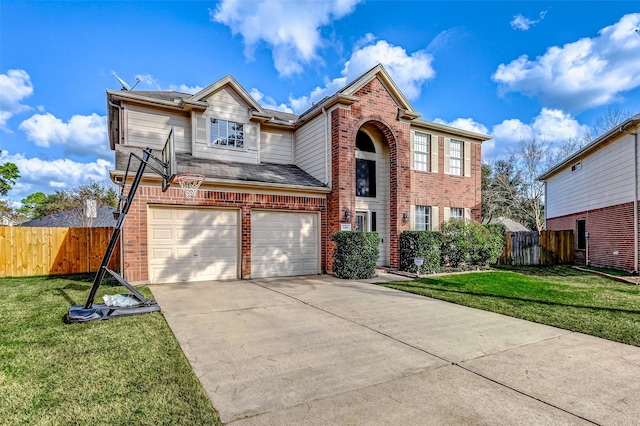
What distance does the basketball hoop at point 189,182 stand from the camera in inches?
347

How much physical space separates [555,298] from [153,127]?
12444mm

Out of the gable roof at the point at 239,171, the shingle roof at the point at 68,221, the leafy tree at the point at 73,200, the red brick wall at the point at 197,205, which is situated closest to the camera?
the red brick wall at the point at 197,205

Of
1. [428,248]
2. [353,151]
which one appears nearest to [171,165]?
[353,151]

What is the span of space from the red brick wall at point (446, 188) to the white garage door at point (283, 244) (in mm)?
4787

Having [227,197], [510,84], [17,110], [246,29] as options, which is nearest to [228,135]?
[227,197]

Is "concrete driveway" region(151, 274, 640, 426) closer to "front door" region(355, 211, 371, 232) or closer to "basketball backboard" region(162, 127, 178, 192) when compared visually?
"basketball backboard" region(162, 127, 178, 192)

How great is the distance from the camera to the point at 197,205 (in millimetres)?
9672

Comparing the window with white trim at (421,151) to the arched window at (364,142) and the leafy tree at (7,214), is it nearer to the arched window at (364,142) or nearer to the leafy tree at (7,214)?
the arched window at (364,142)

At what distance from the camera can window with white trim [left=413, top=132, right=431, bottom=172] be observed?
45.2ft

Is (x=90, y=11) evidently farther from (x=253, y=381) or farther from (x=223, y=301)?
(x=253, y=381)

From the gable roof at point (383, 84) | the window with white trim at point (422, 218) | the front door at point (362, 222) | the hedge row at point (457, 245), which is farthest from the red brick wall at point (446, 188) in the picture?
the gable roof at point (383, 84)

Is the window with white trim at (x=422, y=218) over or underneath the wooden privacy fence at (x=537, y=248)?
over

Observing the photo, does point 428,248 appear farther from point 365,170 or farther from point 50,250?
point 50,250

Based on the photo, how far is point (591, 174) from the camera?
49.3ft
